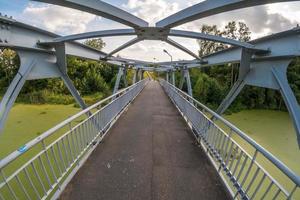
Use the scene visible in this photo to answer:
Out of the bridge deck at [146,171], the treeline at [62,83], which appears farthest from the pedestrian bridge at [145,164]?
the treeline at [62,83]

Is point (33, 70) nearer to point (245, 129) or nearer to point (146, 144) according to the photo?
point (146, 144)

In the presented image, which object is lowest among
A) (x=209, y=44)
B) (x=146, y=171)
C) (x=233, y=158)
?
(x=146, y=171)

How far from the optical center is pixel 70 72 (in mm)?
21219

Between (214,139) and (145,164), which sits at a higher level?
(214,139)

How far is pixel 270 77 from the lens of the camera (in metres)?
3.03

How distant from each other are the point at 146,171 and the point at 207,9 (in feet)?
7.89

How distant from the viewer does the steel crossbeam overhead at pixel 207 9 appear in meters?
2.08

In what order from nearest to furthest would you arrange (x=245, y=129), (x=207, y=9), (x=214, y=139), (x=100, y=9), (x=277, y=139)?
(x=207, y=9)
(x=100, y=9)
(x=214, y=139)
(x=277, y=139)
(x=245, y=129)

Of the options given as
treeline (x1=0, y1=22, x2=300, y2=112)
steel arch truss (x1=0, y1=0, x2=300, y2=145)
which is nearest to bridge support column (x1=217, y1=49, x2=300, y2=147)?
steel arch truss (x1=0, y1=0, x2=300, y2=145)

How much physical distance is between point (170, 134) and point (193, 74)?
66.2 feet

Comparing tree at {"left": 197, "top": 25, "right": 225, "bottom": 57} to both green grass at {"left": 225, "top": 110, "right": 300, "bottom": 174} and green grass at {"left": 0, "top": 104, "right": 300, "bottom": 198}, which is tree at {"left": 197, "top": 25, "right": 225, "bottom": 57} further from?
green grass at {"left": 0, "top": 104, "right": 300, "bottom": 198}

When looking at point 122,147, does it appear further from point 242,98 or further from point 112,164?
point 242,98

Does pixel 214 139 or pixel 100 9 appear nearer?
pixel 100 9

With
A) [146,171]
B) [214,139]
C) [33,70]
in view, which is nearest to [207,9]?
[214,139]
